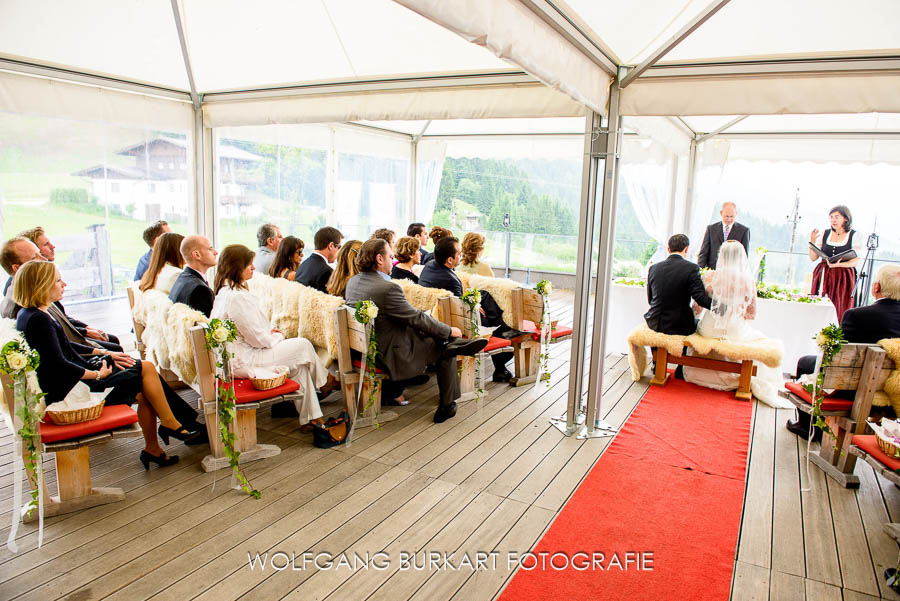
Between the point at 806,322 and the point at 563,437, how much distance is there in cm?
336

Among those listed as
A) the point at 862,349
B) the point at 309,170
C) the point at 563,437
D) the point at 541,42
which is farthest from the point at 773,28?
the point at 309,170

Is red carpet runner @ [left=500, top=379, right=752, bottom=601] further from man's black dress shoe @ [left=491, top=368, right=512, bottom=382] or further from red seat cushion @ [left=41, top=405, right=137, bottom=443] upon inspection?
red seat cushion @ [left=41, top=405, right=137, bottom=443]

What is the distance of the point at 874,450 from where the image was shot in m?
3.03

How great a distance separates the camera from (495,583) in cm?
261

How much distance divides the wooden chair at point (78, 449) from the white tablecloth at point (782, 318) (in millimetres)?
4377

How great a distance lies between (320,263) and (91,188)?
451 centimetres

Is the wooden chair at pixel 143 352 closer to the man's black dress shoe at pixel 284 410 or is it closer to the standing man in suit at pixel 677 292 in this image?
the man's black dress shoe at pixel 284 410

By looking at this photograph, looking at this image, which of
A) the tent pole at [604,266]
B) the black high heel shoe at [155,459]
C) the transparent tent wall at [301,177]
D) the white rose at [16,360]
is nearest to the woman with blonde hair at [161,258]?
the black high heel shoe at [155,459]

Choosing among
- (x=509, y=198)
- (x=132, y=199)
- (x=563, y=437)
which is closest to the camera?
(x=563, y=437)

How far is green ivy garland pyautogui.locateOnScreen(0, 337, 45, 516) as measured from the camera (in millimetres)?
2639

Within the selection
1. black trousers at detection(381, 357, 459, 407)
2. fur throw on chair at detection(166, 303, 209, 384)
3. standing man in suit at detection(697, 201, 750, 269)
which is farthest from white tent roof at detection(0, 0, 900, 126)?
standing man in suit at detection(697, 201, 750, 269)

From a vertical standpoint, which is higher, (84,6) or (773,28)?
(84,6)

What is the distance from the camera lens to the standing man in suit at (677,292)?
17.8 ft

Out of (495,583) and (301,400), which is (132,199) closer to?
(301,400)
